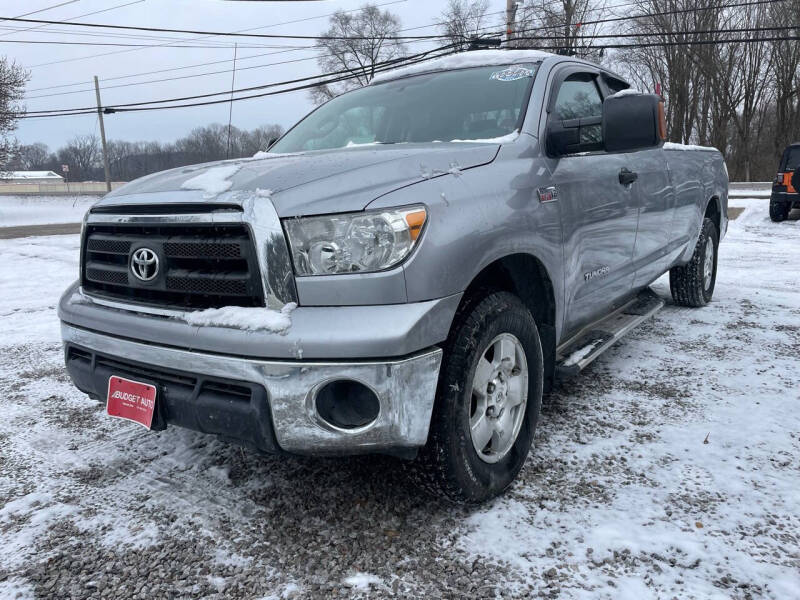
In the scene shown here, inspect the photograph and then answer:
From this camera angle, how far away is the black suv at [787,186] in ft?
44.4

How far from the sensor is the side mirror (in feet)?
8.70

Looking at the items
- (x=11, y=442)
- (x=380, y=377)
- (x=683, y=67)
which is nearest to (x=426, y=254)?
(x=380, y=377)

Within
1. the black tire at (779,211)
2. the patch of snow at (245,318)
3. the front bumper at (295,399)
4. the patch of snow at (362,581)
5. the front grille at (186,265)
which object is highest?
the front grille at (186,265)

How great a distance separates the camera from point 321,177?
2.05 metres

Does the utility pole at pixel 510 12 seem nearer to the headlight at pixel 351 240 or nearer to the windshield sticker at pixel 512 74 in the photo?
the windshield sticker at pixel 512 74

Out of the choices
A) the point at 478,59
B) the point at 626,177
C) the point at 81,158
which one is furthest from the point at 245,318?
the point at 81,158

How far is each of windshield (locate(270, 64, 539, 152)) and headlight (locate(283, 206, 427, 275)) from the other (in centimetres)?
104

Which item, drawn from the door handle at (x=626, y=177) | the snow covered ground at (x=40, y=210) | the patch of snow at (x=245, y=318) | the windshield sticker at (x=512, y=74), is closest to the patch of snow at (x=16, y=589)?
the patch of snow at (x=245, y=318)

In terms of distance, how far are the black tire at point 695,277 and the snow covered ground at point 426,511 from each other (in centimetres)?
173

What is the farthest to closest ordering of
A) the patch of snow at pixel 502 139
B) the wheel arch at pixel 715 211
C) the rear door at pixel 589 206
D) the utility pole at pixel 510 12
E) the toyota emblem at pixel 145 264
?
1. the utility pole at pixel 510 12
2. the wheel arch at pixel 715 211
3. the rear door at pixel 589 206
4. the patch of snow at pixel 502 139
5. the toyota emblem at pixel 145 264

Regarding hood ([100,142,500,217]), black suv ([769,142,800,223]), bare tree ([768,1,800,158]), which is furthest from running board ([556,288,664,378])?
bare tree ([768,1,800,158])

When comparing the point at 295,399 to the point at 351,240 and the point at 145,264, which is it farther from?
the point at 145,264

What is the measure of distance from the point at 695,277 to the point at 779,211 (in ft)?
35.9

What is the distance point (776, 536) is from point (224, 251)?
85.0 inches
